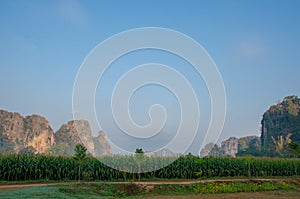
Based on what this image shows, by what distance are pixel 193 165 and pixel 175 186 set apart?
582 cm

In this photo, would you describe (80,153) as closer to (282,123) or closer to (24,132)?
(24,132)

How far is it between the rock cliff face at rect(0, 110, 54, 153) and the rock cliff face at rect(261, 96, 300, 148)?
44507mm

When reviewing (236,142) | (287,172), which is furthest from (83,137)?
(236,142)

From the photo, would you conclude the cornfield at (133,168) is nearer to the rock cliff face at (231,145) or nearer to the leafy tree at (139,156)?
the leafy tree at (139,156)

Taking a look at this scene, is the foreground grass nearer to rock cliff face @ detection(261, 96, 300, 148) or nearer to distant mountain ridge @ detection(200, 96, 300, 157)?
distant mountain ridge @ detection(200, 96, 300, 157)

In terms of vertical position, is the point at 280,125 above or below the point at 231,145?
above

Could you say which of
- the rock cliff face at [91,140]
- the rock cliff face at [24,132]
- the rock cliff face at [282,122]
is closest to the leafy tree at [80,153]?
the rock cliff face at [91,140]

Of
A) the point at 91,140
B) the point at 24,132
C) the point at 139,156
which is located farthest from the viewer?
the point at 24,132

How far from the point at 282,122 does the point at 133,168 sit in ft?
183

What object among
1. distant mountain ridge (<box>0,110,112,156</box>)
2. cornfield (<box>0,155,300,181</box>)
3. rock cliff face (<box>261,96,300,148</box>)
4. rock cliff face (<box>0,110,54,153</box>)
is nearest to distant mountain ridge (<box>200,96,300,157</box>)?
rock cliff face (<box>261,96,300,148</box>)

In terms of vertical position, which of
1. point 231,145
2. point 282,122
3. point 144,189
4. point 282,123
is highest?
point 282,122

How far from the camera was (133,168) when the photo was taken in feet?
69.5

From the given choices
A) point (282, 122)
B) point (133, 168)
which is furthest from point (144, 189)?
point (282, 122)

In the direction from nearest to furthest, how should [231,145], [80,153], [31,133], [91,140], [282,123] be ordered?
[91,140] → [80,153] → [31,133] → [282,123] → [231,145]
